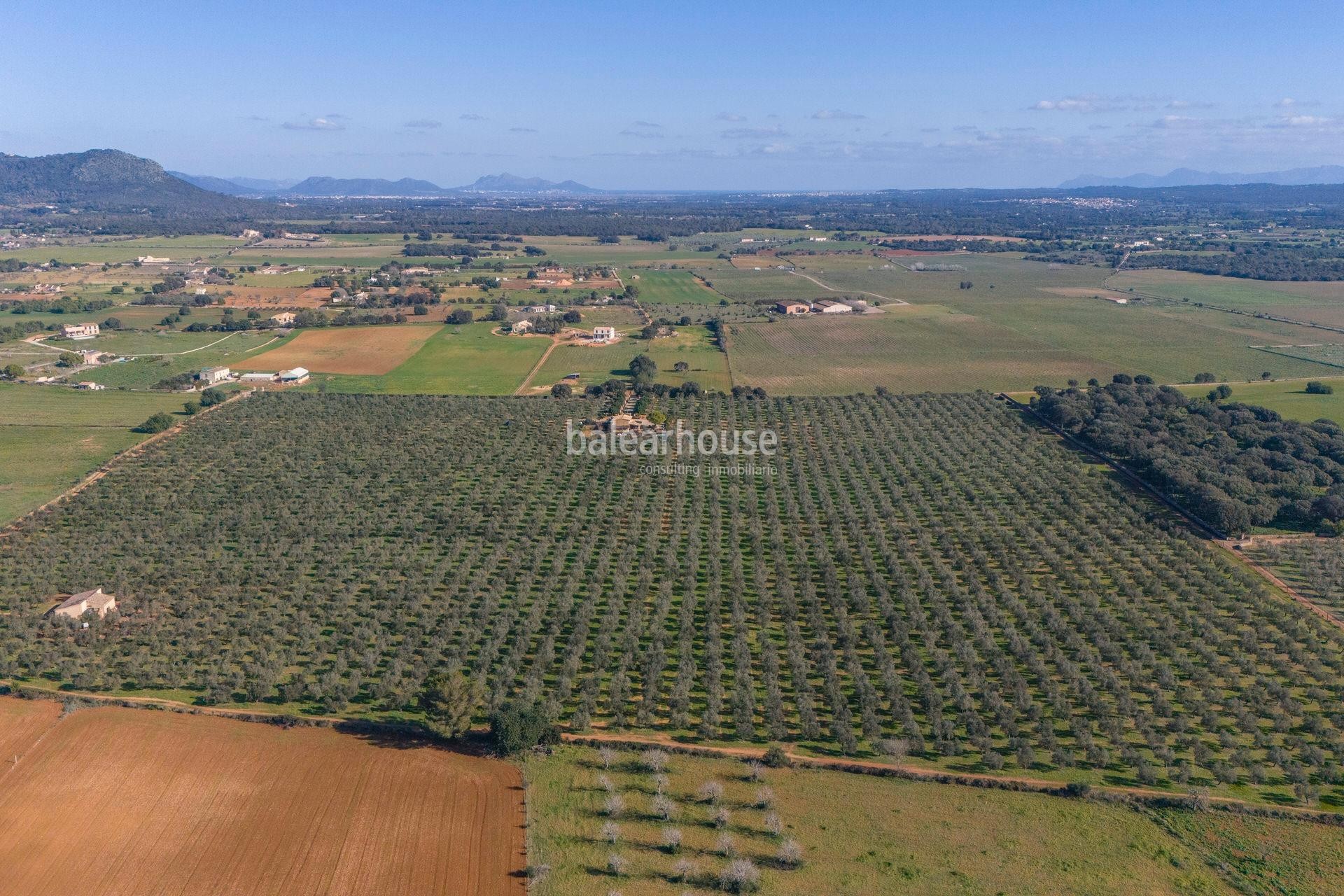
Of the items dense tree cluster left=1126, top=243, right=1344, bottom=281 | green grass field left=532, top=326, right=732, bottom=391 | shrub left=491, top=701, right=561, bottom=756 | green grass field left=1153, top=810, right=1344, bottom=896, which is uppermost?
dense tree cluster left=1126, top=243, right=1344, bottom=281

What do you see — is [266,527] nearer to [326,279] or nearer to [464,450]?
[464,450]

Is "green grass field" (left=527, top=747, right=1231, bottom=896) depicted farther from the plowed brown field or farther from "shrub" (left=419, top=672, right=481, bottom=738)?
"shrub" (left=419, top=672, right=481, bottom=738)

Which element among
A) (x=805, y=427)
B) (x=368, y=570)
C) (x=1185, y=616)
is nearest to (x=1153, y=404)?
(x=805, y=427)

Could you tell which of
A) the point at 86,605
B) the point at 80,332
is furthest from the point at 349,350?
the point at 86,605

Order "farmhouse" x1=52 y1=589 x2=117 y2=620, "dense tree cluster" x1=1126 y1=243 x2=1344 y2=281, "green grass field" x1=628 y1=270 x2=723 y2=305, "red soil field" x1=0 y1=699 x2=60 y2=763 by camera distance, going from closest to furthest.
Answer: "red soil field" x1=0 y1=699 x2=60 y2=763, "farmhouse" x1=52 y1=589 x2=117 y2=620, "green grass field" x1=628 y1=270 x2=723 y2=305, "dense tree cluster" x1=1126 y1=243 x2=1344 y2=281

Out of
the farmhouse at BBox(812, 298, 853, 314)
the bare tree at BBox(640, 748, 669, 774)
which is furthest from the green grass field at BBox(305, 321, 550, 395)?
the bare tree at BBox(640, 748, 669, 774)

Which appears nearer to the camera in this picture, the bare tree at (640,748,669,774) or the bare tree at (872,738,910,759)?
the bare tree at (640,748,669,774)

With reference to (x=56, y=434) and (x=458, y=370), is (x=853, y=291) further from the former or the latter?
(x=56, y=434)
